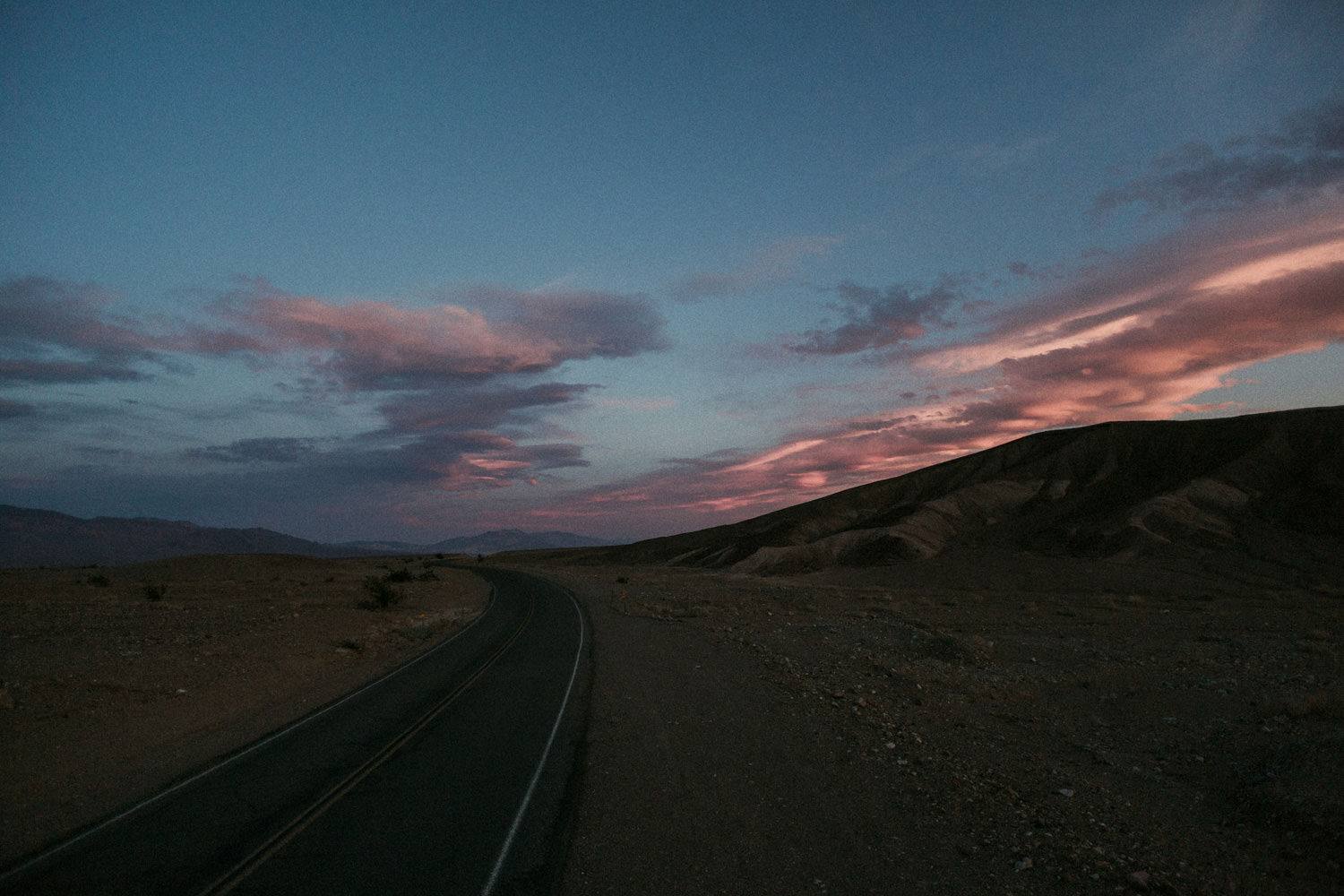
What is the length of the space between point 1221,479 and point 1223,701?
64.4 m

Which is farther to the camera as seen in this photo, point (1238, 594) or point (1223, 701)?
point (1238, 594)

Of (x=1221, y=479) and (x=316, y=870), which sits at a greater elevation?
(x=1221, y=479)

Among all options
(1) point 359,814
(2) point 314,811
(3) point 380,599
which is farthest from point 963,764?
(3) point 380,599

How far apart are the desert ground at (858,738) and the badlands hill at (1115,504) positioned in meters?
28.2

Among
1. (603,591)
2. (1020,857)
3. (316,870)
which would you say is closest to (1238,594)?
(603,591)

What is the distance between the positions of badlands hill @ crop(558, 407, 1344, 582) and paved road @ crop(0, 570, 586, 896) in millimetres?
55048

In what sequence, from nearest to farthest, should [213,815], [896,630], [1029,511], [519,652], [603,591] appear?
1. [213,815]
2. [519,652]
3. [896,630]
4. [603,591]
5. [1029,511]

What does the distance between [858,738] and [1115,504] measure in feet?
225

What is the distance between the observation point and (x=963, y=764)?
387 inches

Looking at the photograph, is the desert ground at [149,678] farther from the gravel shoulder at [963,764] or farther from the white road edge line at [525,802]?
the gravel shoulder at [963,764]

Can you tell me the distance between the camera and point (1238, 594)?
38.4 meters

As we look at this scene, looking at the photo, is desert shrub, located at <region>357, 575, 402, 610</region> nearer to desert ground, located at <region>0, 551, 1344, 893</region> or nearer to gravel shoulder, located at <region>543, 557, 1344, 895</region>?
desert ground, located at <region>0, 551, 1344, 893</region>

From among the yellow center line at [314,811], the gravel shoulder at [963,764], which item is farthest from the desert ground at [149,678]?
the gravel shoulder at [963,764]

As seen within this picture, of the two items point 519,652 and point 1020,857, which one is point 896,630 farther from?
point 1020,857
